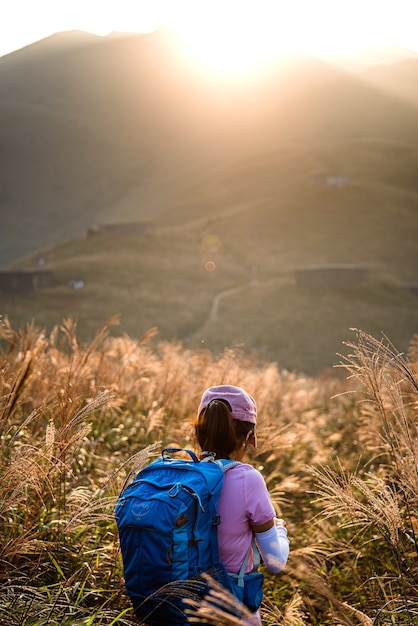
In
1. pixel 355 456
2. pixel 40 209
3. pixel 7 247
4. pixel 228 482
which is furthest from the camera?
pixel 40 209

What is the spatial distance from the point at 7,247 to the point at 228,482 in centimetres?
11940

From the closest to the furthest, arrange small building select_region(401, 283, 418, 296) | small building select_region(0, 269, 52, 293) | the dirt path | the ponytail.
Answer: the ponytail, the dirt path, small building select_region(0, 269, 52, 293), small building select_region(401, 283, 418, 296)

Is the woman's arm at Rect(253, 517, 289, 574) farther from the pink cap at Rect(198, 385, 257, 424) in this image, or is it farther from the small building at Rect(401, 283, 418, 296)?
the small building at Rect(401, 283, 418, 296)

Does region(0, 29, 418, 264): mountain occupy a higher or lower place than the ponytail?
lower

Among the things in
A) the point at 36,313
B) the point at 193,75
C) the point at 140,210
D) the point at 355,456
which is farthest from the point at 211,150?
the point at 355,456

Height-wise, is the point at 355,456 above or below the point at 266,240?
above

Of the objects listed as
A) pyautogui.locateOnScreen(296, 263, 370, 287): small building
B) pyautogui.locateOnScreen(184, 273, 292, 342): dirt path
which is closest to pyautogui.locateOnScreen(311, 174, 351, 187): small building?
pyautogui.locateOnScreen(184, 273, 292, 342): dirt path

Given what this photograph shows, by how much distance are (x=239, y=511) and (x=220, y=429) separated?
0.39 m

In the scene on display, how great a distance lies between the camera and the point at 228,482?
9.38 feet

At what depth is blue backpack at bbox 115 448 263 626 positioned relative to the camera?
8.29 feet

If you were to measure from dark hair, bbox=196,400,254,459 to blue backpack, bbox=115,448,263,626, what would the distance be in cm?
24

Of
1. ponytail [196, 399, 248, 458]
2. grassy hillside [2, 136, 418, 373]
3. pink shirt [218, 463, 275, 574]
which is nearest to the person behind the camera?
pink shirt [218, 463, 275, 574]

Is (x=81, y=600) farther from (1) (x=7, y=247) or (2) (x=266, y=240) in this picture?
(1) (x=7, y=247)

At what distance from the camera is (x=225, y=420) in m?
2.97
